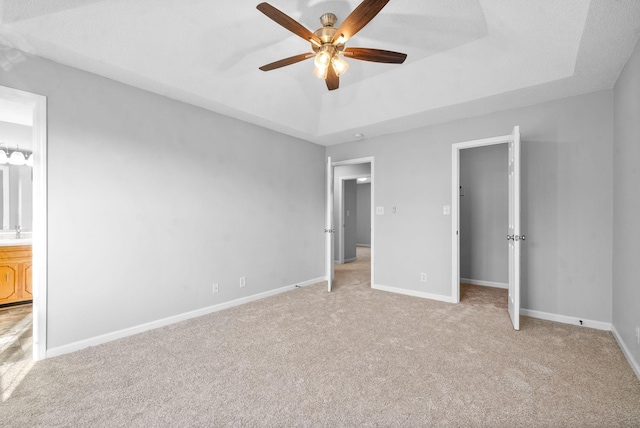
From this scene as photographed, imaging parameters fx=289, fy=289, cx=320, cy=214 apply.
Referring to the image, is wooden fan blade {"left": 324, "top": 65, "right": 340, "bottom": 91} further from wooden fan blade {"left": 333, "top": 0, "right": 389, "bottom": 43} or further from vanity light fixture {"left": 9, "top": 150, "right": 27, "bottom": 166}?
vanity light fixture {"left": 9, "top": 150, "right": 27, "bottom": 166}

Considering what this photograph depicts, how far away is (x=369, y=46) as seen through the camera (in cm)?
285

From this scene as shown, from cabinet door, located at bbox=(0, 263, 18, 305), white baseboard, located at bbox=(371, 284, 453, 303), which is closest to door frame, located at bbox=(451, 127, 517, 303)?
white baseboard, located at bbox=(371, 284, 453, 303)

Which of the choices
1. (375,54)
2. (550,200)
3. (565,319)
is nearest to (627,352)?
(565,319)

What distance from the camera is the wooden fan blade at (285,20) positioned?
5.78 feet

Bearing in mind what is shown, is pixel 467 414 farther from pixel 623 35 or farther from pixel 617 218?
pixel 623 35

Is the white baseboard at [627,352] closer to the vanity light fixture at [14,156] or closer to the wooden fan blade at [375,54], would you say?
the wooden fan blade at [375,54]

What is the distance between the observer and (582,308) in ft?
10.0

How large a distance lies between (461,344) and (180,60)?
368cm

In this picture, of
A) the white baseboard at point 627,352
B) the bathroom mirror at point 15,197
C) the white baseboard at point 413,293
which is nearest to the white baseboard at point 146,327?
the white baseboard at point 413,293

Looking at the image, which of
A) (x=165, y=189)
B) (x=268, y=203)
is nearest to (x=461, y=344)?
(x=268, y=203)

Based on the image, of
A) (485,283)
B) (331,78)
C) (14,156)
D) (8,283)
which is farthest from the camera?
(485,283)

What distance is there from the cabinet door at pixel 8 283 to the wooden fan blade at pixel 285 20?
174 inches

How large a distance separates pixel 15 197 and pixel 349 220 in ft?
20.3

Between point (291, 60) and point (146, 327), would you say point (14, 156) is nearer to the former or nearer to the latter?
point (146, 327)
